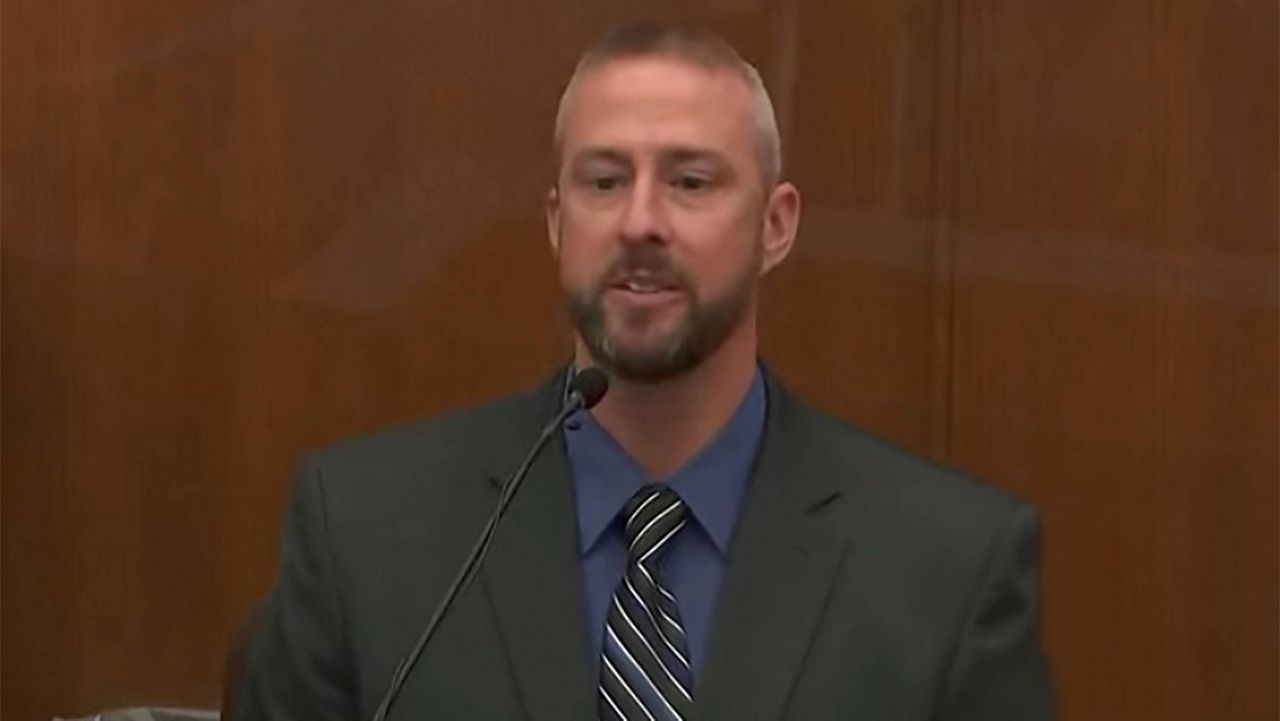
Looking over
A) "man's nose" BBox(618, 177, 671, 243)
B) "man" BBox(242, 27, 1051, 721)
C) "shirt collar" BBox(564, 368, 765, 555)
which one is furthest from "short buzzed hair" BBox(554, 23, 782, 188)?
"shirt collar" BBox(564, 368, 765, 555)

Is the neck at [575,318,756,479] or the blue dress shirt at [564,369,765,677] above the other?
the neck at [575,318,756,479]

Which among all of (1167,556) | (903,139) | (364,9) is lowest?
(1167,556)

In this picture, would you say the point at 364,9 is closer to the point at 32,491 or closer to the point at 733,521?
the point at 32,491

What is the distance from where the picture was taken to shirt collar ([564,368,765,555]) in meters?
1.85

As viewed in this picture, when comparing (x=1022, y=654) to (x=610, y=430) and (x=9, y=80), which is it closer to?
(x=610, y=430)

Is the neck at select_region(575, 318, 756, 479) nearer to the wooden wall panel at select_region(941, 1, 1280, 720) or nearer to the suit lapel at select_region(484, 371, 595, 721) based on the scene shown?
the suit lapel at select_region(484, 371, 595, 721)

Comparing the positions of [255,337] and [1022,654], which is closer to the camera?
[1022,654]

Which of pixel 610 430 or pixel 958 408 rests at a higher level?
pixel 610 430

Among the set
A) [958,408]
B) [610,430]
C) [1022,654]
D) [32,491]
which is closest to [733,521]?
[610,430]

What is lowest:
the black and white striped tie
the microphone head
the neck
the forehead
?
the black and white striped tie

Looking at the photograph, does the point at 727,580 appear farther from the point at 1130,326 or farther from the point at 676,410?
the point at 1130,326

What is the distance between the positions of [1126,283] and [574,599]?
137cm

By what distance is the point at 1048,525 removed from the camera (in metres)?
2.95

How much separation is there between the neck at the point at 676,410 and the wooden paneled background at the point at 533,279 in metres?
1.08
